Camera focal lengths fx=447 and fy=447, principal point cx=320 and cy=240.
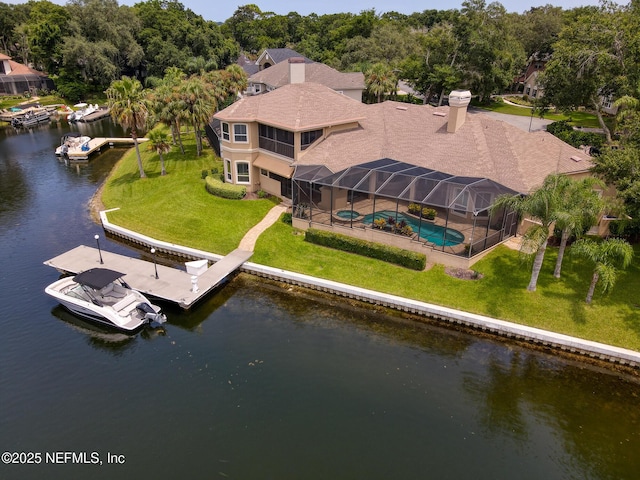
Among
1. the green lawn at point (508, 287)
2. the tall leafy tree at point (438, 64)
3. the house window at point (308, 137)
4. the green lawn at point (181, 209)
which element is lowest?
the green lawn at point (508, 287)

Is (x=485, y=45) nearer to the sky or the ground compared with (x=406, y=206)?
nearer to the sky

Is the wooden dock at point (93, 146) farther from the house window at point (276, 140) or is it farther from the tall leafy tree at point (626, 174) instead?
the tall leafy tree at point (626, 174)

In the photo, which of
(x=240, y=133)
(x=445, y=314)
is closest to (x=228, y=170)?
(x=240, y=133)

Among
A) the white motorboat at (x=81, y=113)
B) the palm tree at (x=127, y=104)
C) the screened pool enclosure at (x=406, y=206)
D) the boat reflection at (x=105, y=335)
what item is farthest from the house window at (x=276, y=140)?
the white motorboat at (x=81, y=113)

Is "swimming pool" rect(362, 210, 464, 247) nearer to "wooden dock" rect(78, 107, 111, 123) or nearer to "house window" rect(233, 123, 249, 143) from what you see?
"house window" rect(233, 123, 249, 143)

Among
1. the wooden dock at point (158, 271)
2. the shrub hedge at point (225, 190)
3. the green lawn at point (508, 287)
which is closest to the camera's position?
the green lawn at point (508, 287)

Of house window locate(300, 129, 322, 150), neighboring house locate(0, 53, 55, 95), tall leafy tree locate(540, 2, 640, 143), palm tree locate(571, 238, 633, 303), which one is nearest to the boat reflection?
house window locate(300, 129, 322, 150)

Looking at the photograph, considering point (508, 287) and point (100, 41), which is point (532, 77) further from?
point (100, 41)
